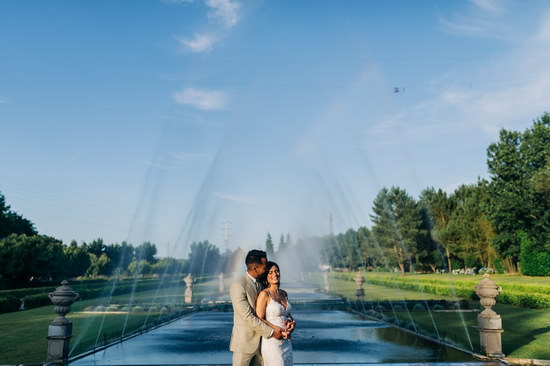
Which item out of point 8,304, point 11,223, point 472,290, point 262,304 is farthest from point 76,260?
point 262,304

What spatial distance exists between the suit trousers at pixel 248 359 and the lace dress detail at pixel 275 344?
0.11 m

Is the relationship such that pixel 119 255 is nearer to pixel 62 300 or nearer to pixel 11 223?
pixel 11 223

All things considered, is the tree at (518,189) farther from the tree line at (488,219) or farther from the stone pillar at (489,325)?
the stone pillar at (489,325)

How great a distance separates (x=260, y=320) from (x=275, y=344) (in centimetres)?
39

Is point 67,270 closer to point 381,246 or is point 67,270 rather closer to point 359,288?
point 359,288

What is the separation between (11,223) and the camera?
60188mm

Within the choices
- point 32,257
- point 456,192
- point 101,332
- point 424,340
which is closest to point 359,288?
point 424,340

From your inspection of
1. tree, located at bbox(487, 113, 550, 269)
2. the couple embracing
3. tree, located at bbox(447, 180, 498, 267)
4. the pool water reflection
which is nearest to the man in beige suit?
the couple embracing

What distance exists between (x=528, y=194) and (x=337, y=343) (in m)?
44.6

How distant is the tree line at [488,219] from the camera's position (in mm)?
49188

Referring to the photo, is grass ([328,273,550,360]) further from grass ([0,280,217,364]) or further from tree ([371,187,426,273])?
tree ([371,187,426,273])

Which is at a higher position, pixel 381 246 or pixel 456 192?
pixel 456 192

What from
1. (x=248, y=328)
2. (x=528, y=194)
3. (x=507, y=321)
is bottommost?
(x=507, y=321)

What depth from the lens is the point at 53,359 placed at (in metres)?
10.4
